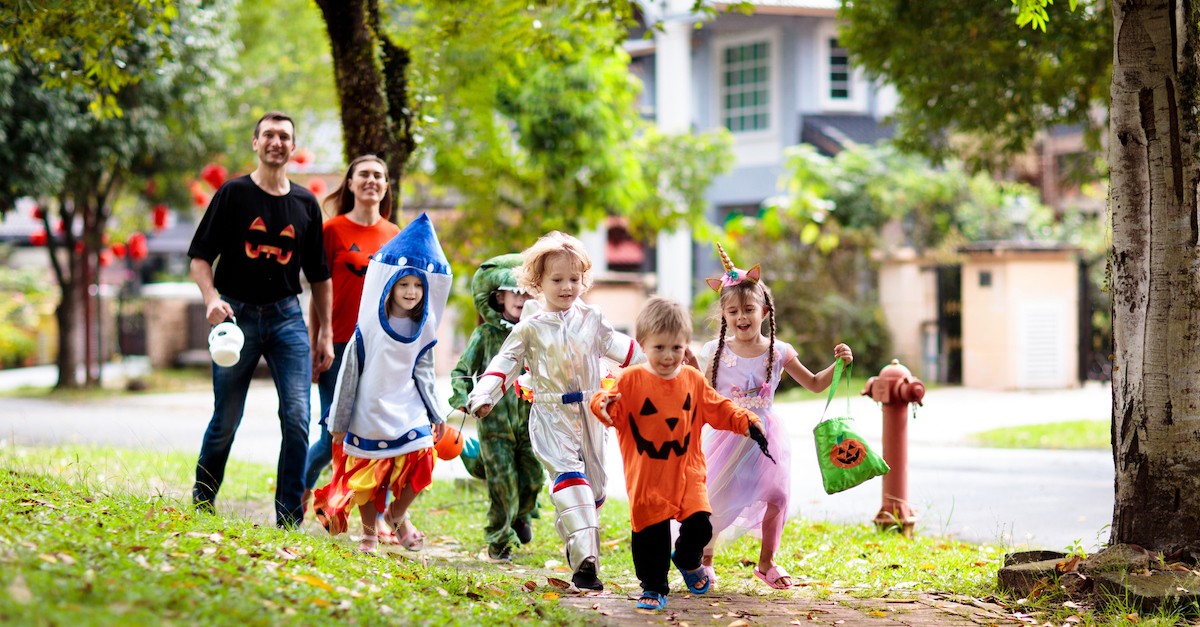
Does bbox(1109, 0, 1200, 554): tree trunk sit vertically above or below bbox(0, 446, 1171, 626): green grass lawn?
above

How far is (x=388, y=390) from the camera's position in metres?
A: 5.80

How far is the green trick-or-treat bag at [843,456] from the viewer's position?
5.46 m

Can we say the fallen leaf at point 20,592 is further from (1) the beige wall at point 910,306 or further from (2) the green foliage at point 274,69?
(2) the green foliage at point 274,69

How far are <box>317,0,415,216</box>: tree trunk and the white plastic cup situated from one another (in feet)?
9.27

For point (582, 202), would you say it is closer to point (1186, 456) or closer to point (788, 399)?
point (788, 399)

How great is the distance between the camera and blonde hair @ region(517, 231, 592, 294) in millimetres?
5340

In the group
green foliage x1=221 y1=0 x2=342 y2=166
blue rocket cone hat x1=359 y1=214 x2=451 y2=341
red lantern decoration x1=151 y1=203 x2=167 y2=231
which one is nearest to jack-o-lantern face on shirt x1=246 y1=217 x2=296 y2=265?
blue rocket cone hat x1=359 y1=214 x2=451 y2=341

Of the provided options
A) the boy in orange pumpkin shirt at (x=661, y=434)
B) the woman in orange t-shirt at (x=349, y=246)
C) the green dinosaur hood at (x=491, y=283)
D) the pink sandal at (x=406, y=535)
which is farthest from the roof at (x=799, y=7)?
the boy in orange pumpkin shirt at (x=661, y=434)

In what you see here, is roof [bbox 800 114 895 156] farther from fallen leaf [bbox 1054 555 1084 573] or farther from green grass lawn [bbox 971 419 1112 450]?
fallen leaf [bbox 1054 555 1084 573]

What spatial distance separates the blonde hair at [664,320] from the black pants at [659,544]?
776 millimetres

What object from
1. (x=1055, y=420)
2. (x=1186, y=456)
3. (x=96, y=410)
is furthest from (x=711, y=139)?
(x=1186, y=456)

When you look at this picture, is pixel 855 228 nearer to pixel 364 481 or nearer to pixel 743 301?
pixel 743 301

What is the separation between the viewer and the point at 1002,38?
10070mm

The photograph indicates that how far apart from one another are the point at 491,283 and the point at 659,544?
A: 6.36ft
